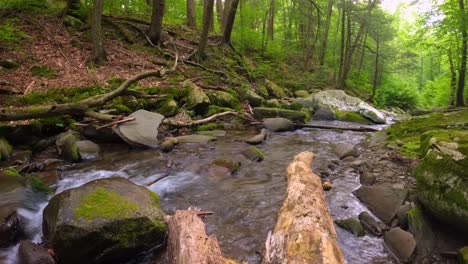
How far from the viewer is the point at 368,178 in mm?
5805

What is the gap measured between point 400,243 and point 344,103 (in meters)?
12.1

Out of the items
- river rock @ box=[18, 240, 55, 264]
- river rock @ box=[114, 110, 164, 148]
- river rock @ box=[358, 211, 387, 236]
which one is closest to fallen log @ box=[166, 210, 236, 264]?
river rock @ box=[18, 240, 55, 264]

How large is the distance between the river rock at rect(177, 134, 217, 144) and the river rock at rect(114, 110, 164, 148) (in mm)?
784

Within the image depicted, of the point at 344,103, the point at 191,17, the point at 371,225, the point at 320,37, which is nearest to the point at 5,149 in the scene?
the point at 371,225

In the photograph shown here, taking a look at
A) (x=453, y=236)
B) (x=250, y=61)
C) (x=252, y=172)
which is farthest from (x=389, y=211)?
(x=250, y=61)

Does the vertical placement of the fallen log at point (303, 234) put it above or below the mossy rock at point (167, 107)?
below

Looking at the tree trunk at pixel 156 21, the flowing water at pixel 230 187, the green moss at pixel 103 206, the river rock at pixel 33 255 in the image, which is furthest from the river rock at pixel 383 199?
the tree trunk at pixel 156 21

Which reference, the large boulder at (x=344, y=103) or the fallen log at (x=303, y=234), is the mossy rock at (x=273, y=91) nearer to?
the large boulder at (x=344, y=103)

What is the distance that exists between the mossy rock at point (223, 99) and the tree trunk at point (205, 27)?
289 centimetres

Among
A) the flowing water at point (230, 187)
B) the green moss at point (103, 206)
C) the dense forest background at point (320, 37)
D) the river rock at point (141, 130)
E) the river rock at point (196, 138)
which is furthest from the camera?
the dense forest background at point (320, 37)

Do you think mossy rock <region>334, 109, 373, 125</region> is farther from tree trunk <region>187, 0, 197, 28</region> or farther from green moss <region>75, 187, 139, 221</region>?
green moss <region>75, 187, 139, 221</region>

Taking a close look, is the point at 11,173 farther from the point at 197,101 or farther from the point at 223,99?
the point at 223,99

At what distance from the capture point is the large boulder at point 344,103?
14203mm

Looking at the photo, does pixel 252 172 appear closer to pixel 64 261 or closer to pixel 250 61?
pixel 64 261
